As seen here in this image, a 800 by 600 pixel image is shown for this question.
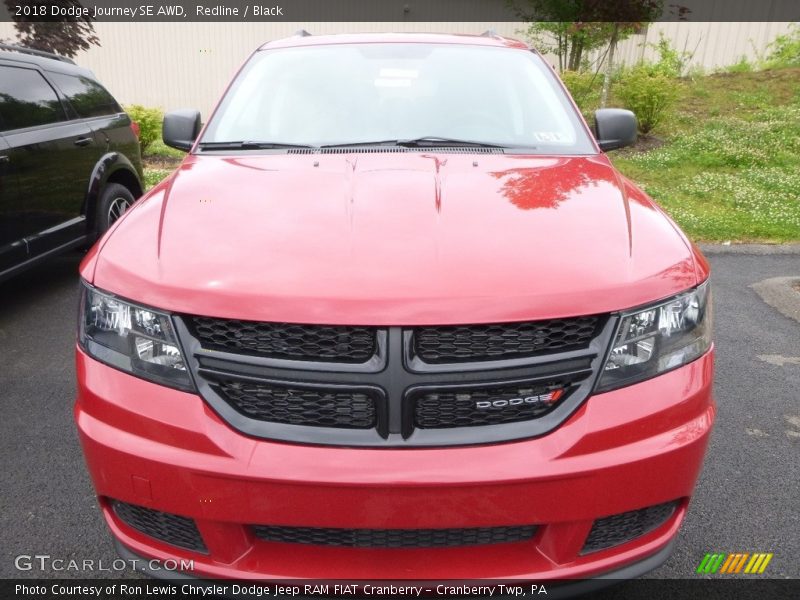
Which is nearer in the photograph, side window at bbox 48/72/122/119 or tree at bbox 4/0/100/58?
side window at bbox 48/72/122/119

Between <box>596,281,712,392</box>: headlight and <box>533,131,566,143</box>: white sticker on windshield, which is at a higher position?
<box>533,131,566,143</box>: white sticker on windshield

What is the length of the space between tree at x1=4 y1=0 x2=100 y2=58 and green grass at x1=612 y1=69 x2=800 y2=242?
28.9ft

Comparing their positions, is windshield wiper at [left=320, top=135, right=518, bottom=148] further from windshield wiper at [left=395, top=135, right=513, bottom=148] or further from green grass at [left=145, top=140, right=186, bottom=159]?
green grass at [left=145, top=140, right=186, bottom=159]

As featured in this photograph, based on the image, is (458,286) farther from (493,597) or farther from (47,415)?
(47,415)

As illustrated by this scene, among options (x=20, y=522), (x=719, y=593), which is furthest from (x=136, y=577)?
(x=719, y=593)

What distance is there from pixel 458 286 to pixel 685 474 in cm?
81

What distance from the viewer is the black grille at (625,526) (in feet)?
5.92

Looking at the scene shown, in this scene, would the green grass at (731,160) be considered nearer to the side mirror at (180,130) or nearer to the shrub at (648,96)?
the shrub at (648,96)

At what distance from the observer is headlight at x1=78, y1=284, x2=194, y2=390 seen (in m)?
1.77

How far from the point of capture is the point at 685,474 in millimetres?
1823

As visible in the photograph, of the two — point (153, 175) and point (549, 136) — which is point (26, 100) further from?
point (153, 175)

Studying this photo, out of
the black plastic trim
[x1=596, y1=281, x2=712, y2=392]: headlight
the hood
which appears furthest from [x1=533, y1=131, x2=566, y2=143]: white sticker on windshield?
the black plastic trim

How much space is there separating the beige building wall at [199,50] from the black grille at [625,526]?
1562cm

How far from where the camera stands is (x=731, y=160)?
9922mm
